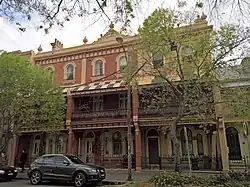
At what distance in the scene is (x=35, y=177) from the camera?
15.5 metres

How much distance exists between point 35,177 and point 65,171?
2.06 metres

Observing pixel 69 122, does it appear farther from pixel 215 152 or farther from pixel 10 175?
pixel 215 152

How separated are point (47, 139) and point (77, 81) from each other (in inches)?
238

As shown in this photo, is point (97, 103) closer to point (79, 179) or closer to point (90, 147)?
point (90, 147)

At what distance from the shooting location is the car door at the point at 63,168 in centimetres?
1459

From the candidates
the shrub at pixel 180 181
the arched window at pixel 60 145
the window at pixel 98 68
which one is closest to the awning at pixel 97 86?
the window at pixel 98 68

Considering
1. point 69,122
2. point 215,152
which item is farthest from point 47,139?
point 215,152

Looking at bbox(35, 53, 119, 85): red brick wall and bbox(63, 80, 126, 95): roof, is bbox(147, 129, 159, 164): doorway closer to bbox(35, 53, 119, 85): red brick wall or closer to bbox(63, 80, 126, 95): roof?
bbox(63, 80, 126, 95): roof

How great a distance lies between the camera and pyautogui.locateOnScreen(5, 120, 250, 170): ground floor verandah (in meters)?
20.6

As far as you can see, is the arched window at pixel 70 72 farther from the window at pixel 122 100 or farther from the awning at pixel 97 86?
the window at pixel 122 100

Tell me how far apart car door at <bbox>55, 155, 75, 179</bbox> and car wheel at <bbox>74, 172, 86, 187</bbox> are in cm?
42

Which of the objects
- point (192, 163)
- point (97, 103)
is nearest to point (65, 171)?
point (192, 163)

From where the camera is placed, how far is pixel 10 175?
1762 centimetres

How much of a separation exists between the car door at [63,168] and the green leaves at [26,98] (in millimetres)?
5697
